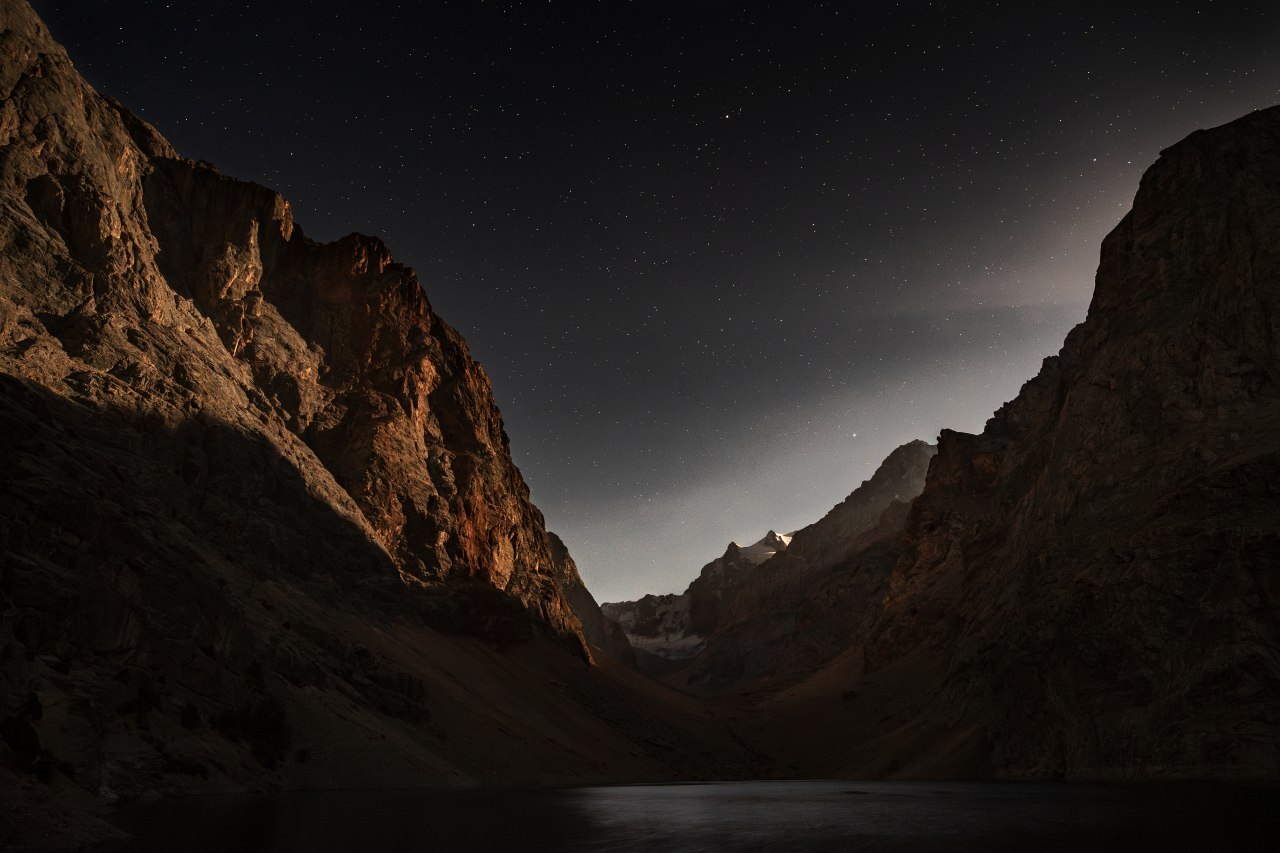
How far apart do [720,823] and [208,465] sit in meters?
54.4

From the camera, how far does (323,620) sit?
62.8 m

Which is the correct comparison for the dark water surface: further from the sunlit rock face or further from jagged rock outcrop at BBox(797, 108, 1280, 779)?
jagged rock outcrop at BBox(797, 108, 1280, 779)

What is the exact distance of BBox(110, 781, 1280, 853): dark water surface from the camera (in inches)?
796

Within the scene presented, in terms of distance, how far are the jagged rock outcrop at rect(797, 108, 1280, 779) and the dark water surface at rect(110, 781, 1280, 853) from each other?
1346 cm

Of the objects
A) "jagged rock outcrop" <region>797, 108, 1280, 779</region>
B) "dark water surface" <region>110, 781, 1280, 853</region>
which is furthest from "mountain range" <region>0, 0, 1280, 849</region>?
"dark water surface" <region>110, 781, 1280, 853</region>

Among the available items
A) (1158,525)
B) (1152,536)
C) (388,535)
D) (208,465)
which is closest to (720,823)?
(1152,536)

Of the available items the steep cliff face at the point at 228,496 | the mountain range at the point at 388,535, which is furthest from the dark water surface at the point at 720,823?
the steep cliff face at the point at 228,496

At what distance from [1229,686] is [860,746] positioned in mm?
50560

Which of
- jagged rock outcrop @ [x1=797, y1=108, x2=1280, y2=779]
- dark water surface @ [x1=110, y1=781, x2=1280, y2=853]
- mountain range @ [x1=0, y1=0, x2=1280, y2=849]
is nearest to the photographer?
dark water surface @ [x1=110, y1=781, x2=1280, y2=853]

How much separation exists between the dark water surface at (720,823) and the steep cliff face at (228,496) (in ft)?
24.4

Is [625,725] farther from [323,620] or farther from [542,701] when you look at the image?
[323,620]

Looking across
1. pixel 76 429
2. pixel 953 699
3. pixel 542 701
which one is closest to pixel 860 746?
pixel 953 699

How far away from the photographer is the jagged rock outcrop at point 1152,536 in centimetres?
4916

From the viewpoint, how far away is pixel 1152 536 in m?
56.1
